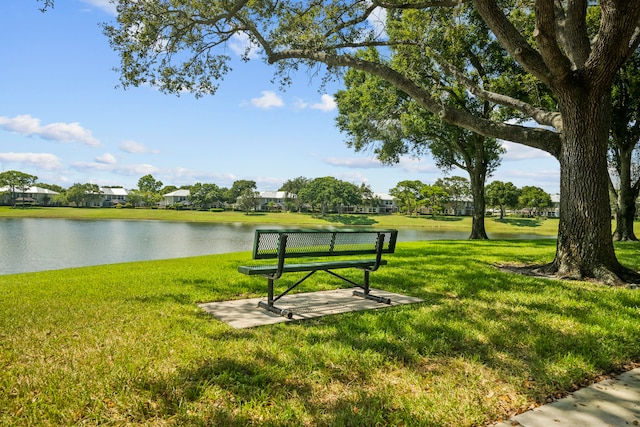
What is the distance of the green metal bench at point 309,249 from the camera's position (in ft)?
17.3

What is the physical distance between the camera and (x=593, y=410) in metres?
2.85

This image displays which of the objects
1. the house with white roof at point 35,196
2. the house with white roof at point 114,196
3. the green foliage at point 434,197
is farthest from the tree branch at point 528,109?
the house with white roof at point 114,196

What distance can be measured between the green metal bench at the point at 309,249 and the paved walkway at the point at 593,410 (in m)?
2.76

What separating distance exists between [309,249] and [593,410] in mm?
3762

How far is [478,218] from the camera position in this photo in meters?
22.6

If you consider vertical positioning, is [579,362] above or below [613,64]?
below

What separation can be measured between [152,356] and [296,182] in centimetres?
11708

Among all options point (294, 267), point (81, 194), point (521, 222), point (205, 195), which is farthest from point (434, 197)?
point (294, 267)

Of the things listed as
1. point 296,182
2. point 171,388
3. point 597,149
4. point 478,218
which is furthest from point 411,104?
point 296,182

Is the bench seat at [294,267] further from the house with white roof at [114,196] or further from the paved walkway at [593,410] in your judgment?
the house with white roof at [114,196]

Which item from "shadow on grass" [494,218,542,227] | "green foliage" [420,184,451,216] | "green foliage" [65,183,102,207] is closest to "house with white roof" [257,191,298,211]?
"green foliage" [65,183,102,207]

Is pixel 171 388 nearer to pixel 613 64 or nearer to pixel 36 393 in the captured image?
pixel 36 393

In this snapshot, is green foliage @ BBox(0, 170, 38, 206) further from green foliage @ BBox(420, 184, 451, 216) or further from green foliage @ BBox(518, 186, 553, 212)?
green foliage @ BBox(518, 186, 553, 212)

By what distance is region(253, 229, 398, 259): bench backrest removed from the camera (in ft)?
17.7
